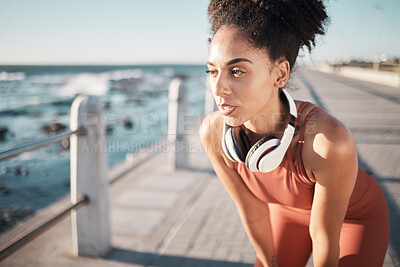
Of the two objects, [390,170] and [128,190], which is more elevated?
[390,170]

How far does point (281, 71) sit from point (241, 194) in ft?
2.66

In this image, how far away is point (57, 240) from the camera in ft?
10.8

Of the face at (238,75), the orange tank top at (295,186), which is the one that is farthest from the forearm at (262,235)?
the face at (238,75)

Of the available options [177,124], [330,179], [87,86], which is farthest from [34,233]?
[87,86]

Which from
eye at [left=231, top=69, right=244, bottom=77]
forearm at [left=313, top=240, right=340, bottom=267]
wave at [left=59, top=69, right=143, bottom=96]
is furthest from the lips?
wave at [left=59, top=69, right=143, bottom=96]

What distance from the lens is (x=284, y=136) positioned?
1.33 m

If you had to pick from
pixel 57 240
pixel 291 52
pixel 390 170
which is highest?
pixel 291 52

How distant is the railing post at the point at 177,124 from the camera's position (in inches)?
213

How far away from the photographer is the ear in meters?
1.31

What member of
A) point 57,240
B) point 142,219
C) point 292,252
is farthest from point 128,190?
point 292,252

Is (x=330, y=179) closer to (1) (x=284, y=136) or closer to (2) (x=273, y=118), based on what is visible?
(1) (x=284, y=136)

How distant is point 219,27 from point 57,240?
307cm

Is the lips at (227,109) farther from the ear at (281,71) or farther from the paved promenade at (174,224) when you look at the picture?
the paved promenade at (174,224)

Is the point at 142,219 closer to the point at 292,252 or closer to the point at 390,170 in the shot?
the point at 292,252
